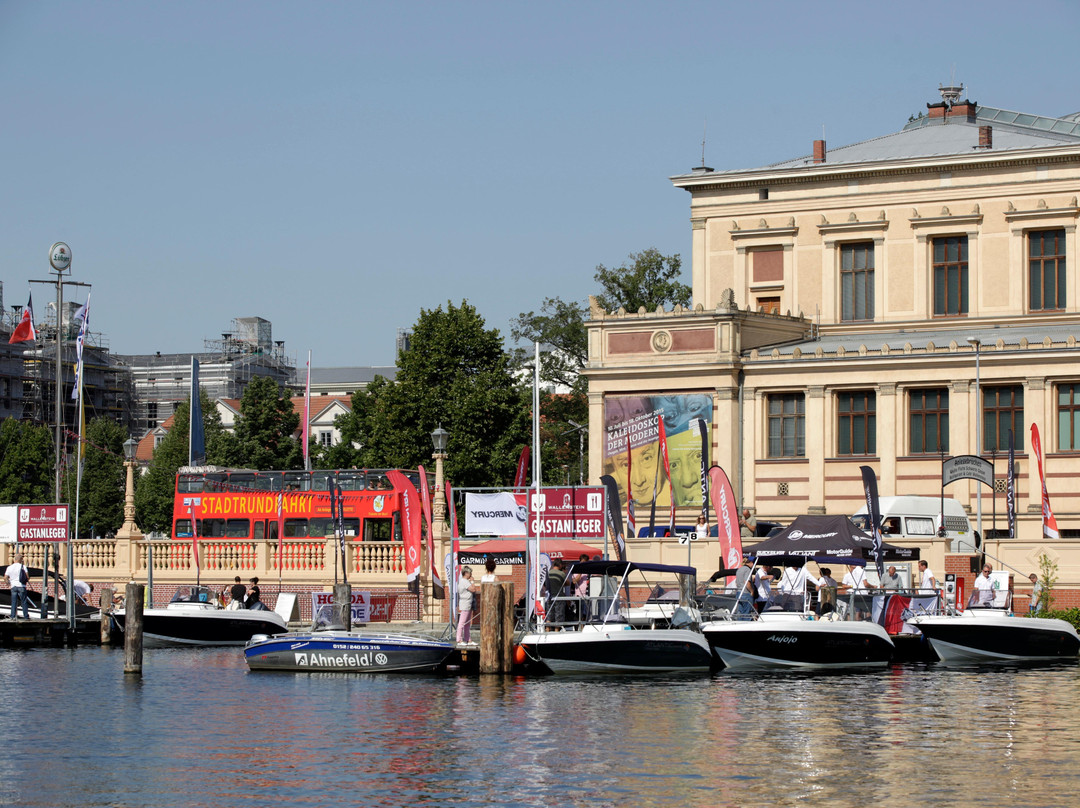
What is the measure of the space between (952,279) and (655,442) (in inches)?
541

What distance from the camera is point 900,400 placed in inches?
2402

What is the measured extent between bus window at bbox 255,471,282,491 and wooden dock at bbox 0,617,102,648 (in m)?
12.2

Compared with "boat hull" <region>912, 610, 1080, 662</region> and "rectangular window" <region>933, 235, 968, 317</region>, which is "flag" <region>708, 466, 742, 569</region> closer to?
"boat hull" <region>912, 610, 1080, 662</region>

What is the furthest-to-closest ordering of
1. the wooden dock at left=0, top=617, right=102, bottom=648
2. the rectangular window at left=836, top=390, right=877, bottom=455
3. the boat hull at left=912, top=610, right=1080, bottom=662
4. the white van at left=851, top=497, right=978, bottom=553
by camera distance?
the rectangular window at left=836, top=390, right=877, bottom=455 → the white van at left=851, top=497, right=978, bottom=553 → the wooden dock at left=0, top=617, right=102, bottom=648 → the boat hull at left=912, top=610, right=1080, bottom=662

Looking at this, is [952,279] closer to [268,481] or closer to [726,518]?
[726,518]

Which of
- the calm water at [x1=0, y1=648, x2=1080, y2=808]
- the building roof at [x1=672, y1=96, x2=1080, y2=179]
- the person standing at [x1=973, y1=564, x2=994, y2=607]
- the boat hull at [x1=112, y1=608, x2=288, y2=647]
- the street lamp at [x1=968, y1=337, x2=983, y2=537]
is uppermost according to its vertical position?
the building roof at [x1=672, y1=96, x2=1080, y2=179]

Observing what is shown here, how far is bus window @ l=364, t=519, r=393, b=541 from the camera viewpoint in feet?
195

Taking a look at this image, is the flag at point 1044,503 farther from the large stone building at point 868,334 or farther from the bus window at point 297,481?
the bus window at point 297,481

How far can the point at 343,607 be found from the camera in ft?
138

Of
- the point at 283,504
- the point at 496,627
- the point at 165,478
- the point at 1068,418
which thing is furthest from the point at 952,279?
the point at 165,478

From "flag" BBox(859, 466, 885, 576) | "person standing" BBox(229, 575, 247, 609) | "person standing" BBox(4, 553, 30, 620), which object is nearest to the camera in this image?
"flag" BBox(859, 466, 885, 576)

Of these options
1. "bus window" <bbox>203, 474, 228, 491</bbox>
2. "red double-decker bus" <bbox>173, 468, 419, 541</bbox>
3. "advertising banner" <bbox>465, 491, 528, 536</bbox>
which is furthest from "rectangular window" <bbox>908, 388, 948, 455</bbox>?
"bus window" <bbox>203, 474, 228, 491</bbox>

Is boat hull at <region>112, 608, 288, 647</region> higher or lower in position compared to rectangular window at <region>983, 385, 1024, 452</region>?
lower

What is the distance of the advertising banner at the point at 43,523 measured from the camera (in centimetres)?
4888
